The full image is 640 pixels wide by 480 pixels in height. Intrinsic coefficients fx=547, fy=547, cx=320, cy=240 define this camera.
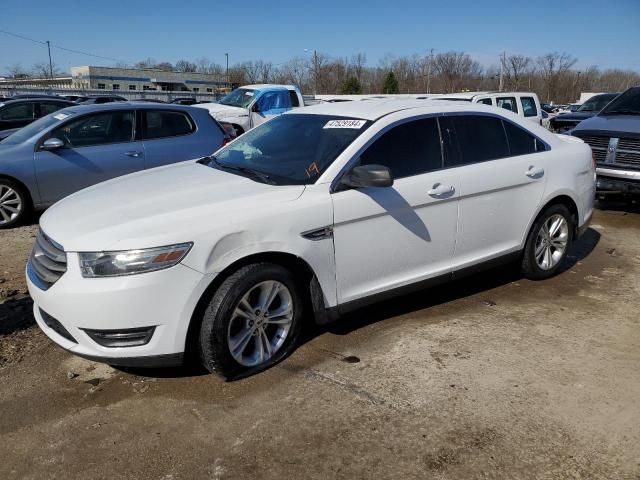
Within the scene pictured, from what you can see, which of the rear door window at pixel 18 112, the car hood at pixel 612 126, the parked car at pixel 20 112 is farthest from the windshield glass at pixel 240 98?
the car hood at pixel 612 126

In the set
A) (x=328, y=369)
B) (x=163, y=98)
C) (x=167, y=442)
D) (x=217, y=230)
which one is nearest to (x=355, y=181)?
(x=217, y=230)

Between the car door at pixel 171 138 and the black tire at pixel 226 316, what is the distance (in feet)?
15.2

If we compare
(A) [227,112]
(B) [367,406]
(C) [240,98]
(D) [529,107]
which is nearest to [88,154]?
(B) [367,406]

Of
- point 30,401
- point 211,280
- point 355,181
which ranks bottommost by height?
point 30,401

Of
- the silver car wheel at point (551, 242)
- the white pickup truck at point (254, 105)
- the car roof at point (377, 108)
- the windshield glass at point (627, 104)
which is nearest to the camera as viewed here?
the car roof at point (377, 108)

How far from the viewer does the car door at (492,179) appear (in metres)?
4.32

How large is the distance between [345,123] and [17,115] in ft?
35.9

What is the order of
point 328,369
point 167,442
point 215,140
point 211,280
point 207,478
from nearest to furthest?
1. point 207,478
2. point 167,442
3. point 211,280
4. point 328,369
5. point 215,140

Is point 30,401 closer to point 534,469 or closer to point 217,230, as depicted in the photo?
point 217,230

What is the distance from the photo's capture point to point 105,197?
3.69m

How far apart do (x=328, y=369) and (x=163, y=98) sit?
147 ft

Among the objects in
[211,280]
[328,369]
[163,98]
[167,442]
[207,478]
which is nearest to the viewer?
[207,478]

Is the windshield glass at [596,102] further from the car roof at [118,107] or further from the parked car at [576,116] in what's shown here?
the car roof at [118,107]

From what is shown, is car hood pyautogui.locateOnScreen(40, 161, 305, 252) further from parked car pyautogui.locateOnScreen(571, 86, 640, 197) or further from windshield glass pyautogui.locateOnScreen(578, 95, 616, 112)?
windshield glass pyautogui.locateOnScreen(578, 95, 616, 112)
